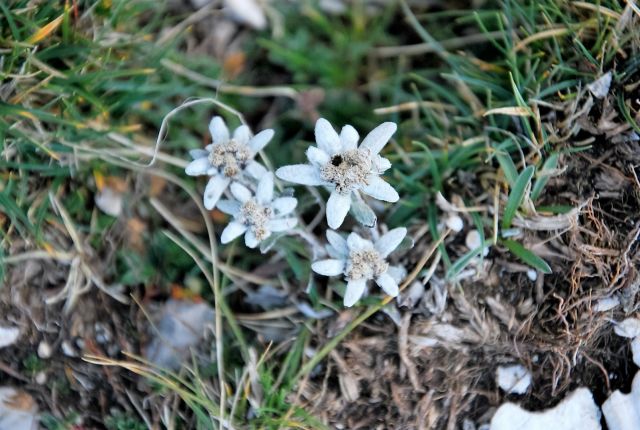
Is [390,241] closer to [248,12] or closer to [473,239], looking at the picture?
[473,239]

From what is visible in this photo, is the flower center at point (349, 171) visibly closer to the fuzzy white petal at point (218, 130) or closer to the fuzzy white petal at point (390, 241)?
the fuzzy white petal at point (390, 241)

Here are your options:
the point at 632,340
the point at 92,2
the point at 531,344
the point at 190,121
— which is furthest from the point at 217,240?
the point at 632,340

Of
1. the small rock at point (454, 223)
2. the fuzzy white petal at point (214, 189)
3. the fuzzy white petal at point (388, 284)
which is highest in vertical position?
the fuzzy white petal at point (214, 189)

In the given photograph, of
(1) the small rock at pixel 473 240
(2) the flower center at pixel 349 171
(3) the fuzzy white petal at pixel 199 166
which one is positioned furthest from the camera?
(1) the small rock at pixel 473 240

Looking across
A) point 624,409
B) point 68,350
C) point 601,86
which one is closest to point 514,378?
point 624,409

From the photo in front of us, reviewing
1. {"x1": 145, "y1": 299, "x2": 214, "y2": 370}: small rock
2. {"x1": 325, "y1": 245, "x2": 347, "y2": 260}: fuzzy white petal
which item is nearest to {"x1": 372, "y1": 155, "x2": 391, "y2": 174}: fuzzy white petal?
Answer: {"x1": 325, "y1": 245, "x2": 347, "y2": 260}: fuzzy white petal

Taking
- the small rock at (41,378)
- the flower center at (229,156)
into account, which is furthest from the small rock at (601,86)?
the small rock at (41,378)

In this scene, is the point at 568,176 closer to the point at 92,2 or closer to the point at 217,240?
the point at 217,240

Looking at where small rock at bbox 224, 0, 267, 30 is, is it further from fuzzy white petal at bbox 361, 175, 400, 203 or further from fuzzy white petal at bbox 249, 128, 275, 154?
fuzzy white petal at bbox 361, 175, 400, 203
